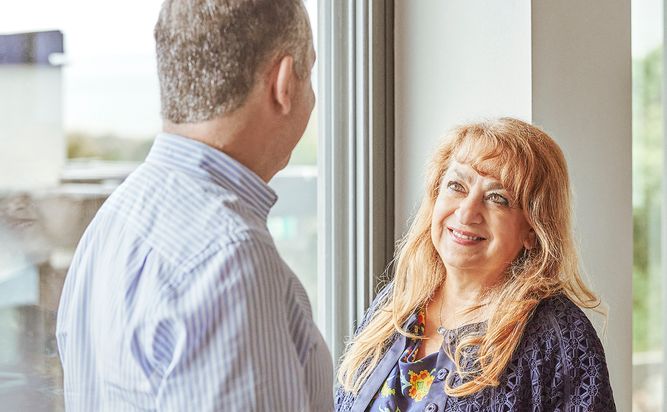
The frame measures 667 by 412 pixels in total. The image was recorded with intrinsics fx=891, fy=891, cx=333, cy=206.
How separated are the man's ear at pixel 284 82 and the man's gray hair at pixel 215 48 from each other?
11mm

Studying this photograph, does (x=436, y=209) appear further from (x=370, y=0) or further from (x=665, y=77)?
(x=665, y=77)

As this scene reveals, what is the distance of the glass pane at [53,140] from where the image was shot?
1471 millimetres

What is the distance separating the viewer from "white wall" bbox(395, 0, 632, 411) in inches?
87.0

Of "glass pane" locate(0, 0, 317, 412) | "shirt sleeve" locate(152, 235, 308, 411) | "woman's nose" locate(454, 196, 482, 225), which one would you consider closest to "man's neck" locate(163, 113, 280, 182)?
"shirt sleeve" locate(152, 235, 308, 411)

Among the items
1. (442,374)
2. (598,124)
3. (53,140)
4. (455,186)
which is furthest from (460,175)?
(53,140)

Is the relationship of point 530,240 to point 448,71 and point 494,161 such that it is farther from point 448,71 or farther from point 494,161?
point 448,71

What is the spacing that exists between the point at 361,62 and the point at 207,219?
141cm

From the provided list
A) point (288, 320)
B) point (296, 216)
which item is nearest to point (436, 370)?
point (296, 216)

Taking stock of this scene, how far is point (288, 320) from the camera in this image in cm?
104

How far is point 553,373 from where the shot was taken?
1.77 metres

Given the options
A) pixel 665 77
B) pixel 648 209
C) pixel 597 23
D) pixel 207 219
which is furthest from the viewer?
pixel 648 209

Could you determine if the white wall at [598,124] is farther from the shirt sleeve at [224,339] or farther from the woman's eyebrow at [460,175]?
the shirt sleeve at [224,339]

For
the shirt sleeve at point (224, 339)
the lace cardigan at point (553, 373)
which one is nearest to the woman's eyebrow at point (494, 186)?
the lace cardigan at point (553, 373)

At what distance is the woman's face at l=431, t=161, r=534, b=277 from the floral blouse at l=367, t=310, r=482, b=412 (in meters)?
0.14
